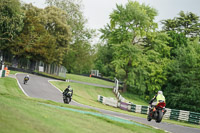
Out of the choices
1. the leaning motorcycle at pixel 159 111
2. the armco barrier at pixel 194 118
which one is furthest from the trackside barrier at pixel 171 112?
the leaning motorcycle at pixel 159 111

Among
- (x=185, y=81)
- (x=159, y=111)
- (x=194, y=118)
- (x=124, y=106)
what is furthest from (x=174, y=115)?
(x=185, y=81)

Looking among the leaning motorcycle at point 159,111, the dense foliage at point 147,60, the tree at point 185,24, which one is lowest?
the leaning motorcycle at point 159,111

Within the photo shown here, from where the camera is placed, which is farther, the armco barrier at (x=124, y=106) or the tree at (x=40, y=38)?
the tree at (x=40, y=38)

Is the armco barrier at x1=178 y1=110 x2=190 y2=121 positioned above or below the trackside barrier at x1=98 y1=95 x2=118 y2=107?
below

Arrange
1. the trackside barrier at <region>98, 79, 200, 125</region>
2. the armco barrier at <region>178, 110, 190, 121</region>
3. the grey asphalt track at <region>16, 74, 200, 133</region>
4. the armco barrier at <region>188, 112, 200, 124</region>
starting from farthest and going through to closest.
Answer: the armco barrier at <region>178, 110, 190, 121</region> → the trackside barrier at <region>98, 79, 200, 125</region> → the armco barrier at <region>188, 112, 200, 124</region> → the grey asphalt track at <region>16, 74, 200, 133</region>

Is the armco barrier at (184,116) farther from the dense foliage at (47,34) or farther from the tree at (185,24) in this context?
the tree at (185,24)

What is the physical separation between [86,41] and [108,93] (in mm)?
20229

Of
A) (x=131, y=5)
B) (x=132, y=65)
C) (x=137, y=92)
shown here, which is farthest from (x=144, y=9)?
(x=137, y=92)

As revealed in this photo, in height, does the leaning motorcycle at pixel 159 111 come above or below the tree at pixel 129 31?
below

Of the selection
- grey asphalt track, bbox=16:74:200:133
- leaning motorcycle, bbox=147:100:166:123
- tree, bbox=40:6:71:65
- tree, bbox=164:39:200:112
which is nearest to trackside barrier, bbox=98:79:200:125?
grey asphalt track, bbox=16:74:200:133

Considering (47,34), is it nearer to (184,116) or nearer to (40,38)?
(40,38)

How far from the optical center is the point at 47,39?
5494cm

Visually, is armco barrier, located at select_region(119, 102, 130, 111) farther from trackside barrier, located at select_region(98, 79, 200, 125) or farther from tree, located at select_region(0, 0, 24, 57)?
tree, located at select_region(0, 0, 24, 57)

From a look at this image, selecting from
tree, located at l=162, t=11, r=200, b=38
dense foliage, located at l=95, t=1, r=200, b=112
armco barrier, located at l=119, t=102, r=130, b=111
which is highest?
tree, located at l=162, t=11, r=200, b=38
